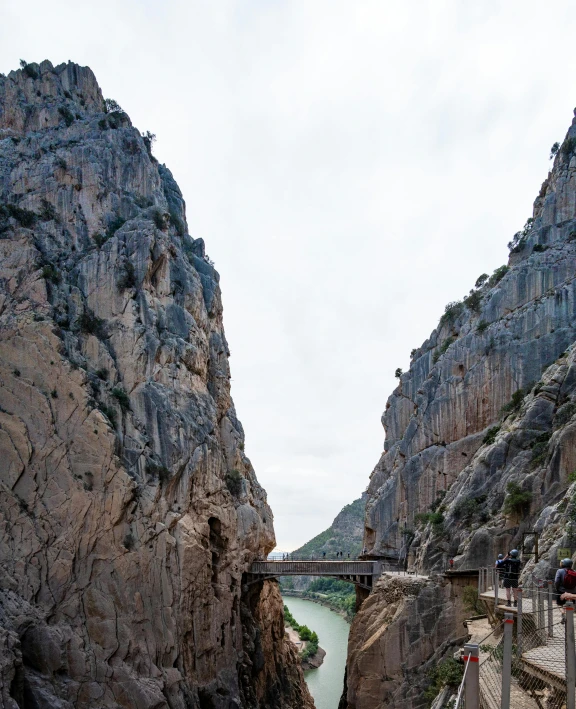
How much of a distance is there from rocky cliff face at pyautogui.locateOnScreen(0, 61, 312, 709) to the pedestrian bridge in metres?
1.26

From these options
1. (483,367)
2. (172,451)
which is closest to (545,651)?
(172,451)

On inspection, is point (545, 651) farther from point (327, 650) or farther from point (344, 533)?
point (344, 533)

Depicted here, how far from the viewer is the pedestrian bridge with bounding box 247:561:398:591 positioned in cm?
3628

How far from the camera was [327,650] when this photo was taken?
7056 centimetres

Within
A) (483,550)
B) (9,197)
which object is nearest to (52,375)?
(9,197)

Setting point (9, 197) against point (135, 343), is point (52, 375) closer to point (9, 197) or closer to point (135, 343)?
point (135, 343)

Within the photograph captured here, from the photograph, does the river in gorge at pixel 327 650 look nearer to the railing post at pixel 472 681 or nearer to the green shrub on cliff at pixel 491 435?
the green shrub on cliff at pixel 491 435

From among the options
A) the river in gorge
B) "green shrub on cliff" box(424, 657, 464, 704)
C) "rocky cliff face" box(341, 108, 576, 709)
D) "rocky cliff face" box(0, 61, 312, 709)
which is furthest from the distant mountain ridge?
"green shrub on cliff" box(424, 657, 464, 704)

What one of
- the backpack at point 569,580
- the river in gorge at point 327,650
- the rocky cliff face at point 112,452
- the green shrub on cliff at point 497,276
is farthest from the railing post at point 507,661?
the river in gorge at point 327,650

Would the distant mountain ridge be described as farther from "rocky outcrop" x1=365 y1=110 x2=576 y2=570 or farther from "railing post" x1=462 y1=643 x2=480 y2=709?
"railing post" x1=462 y1=643 x2=480 y2=709

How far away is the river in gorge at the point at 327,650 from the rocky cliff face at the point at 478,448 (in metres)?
13.6

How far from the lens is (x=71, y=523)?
101 ft

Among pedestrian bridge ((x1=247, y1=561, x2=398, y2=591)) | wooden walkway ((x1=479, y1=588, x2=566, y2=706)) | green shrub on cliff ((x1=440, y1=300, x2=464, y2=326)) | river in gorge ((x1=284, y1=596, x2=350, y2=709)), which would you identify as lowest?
river in gorge ((x1=284, y1=596, x2=350, y2=709))

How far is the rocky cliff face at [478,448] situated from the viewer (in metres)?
26.7
